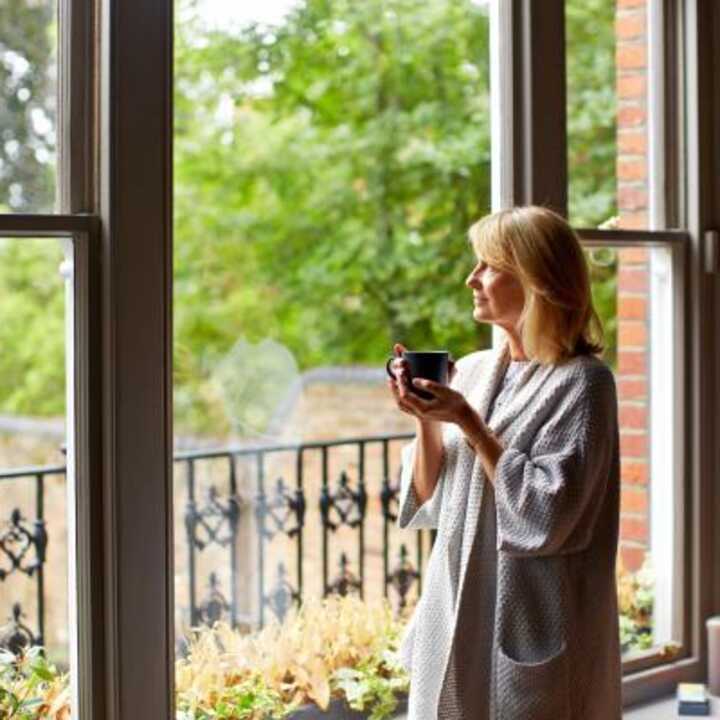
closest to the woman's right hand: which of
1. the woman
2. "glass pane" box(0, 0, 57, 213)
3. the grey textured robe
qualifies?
the woman

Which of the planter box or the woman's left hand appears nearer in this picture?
the woman's left hand

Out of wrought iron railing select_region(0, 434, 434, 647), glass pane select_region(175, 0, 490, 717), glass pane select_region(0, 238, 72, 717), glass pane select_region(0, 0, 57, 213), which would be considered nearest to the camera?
glass pane select_region(0, 0, 57, 213)

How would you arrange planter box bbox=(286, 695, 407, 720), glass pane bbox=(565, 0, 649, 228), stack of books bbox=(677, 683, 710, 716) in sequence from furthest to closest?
1. glass pane bbox=(565, 0, 649, 228)
2. stack of books bbox=(677, 683, 710, 716)
3. planter box bbox=(286, 695, 407, 720)

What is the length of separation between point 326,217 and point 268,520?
195 centimetres

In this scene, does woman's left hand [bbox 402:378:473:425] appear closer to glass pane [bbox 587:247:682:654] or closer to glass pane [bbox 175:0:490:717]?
glass pane [bbox 587:247:682:654]

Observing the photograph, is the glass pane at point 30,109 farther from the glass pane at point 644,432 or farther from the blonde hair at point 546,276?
the glass pane at point 644,432

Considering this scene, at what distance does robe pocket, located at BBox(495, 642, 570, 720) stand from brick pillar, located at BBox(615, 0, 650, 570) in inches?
41.9

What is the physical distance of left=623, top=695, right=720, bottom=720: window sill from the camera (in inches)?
101

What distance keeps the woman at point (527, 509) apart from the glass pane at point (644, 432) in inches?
33.9

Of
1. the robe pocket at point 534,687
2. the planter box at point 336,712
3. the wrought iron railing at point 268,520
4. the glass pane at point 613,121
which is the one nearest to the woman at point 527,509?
the robe pocket at point 534,687

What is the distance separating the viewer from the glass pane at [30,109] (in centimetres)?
180

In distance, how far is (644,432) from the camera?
2.83 m

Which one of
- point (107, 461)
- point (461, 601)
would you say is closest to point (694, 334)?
point (461, 601)

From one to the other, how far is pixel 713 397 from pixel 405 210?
3.92m
